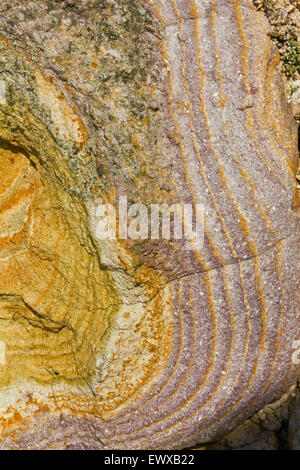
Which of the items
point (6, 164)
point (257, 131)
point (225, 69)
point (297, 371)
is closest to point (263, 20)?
point (225, 69)

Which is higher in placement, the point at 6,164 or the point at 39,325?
the point at 6,164

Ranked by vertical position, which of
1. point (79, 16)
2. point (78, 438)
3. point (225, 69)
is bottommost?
point (78, 438)

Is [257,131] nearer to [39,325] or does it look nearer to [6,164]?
[6,164]

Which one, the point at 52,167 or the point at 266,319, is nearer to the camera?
the point at 52,167

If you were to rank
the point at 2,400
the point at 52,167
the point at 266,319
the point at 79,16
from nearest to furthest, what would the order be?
the point at 79,16 → the point at 52,167 → the point at 266,319 → the point at 2,400

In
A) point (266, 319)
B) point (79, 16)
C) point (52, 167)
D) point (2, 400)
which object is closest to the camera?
point (79, 16)

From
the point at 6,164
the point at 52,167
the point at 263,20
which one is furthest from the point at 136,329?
the point at 263,20
